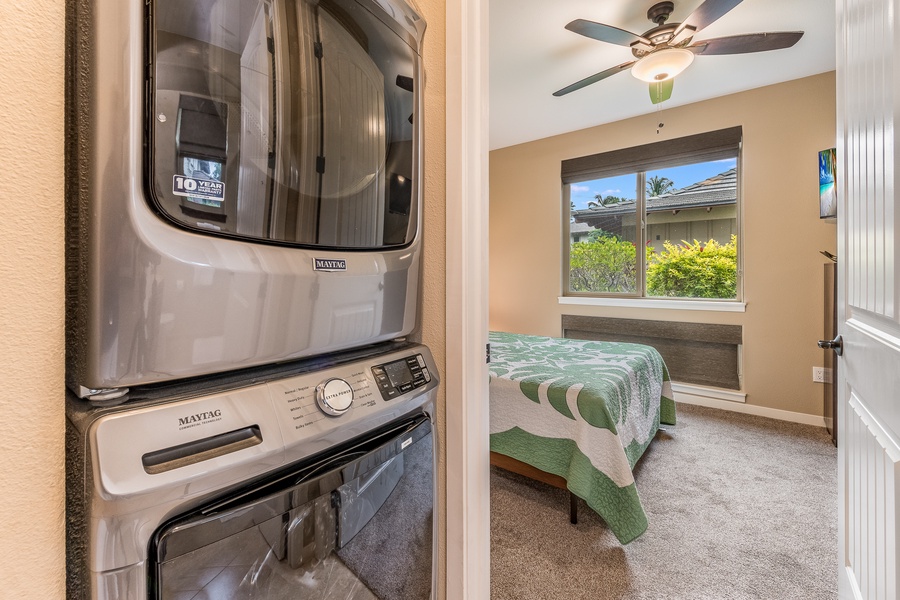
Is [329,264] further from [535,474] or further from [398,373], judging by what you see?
[535,474]

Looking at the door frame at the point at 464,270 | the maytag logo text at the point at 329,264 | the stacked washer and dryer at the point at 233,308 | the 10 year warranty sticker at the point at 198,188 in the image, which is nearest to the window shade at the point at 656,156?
the door frame at the point at 464,270

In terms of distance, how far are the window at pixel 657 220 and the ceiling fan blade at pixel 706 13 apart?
1.71 m

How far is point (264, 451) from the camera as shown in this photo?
1.71 ft

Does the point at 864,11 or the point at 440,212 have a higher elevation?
the point at 864,11

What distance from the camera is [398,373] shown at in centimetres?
76

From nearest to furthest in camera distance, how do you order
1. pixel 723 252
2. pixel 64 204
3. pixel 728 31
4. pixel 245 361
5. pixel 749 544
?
1. pixel 64 204
2. pixel 245 361
3. pixel 749 544
4. pixel 728 31
5. pixel 723 252

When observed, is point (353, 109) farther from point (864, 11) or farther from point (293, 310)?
point (864, 11)

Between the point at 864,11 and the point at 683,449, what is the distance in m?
2.49

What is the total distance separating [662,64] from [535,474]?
2.35 metres

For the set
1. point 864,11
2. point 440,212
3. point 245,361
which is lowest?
point 245,361

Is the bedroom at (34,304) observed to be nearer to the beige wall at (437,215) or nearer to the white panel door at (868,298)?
the beige wall at (437,215)

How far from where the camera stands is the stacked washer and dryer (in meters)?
0.43

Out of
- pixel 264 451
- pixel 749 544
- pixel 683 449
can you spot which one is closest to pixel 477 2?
pixel 264 451

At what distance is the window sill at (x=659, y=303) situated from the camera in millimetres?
3344
